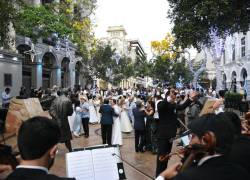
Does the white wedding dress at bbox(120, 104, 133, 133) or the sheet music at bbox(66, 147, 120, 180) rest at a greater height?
the sheet music at bbox(66, 147, 120, 180)

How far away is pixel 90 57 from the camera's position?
49031 millimetres

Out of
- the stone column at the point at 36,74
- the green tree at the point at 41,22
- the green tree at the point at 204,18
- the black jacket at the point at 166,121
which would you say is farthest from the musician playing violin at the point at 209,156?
the stone column at the point at 36,74

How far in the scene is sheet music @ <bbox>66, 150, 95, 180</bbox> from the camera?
4.88m

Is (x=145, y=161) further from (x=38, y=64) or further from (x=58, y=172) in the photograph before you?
(x=38, y=64)

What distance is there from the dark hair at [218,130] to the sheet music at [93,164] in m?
2.41

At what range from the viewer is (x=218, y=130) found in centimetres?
274

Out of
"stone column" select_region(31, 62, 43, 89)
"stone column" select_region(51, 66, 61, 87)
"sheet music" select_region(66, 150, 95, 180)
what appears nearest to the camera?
"sheet music" select_region(66, 150, 95, 180)

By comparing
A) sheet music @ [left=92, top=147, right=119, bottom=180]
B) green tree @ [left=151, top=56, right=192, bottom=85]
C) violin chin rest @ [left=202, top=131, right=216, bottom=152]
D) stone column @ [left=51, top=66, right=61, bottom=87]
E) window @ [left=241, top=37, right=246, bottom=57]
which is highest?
window @ [left=241, top=37, right=246, bottom=57]

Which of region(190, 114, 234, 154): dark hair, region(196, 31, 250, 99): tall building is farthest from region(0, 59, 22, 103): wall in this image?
region(196, 31, 250, 99): tall building

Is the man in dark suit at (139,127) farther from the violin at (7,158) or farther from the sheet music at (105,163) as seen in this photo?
the violin at (7,158)

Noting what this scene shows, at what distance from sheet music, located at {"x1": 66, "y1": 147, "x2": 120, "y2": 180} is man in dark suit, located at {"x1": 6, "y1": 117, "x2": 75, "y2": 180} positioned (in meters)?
2.20

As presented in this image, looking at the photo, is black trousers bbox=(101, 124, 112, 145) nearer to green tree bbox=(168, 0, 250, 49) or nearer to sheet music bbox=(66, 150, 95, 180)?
green tree bbox=(168, 0, 250, 49)

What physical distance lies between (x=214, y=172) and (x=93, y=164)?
2779 mm

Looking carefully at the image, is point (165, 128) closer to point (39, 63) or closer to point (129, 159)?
point (129, 159)
